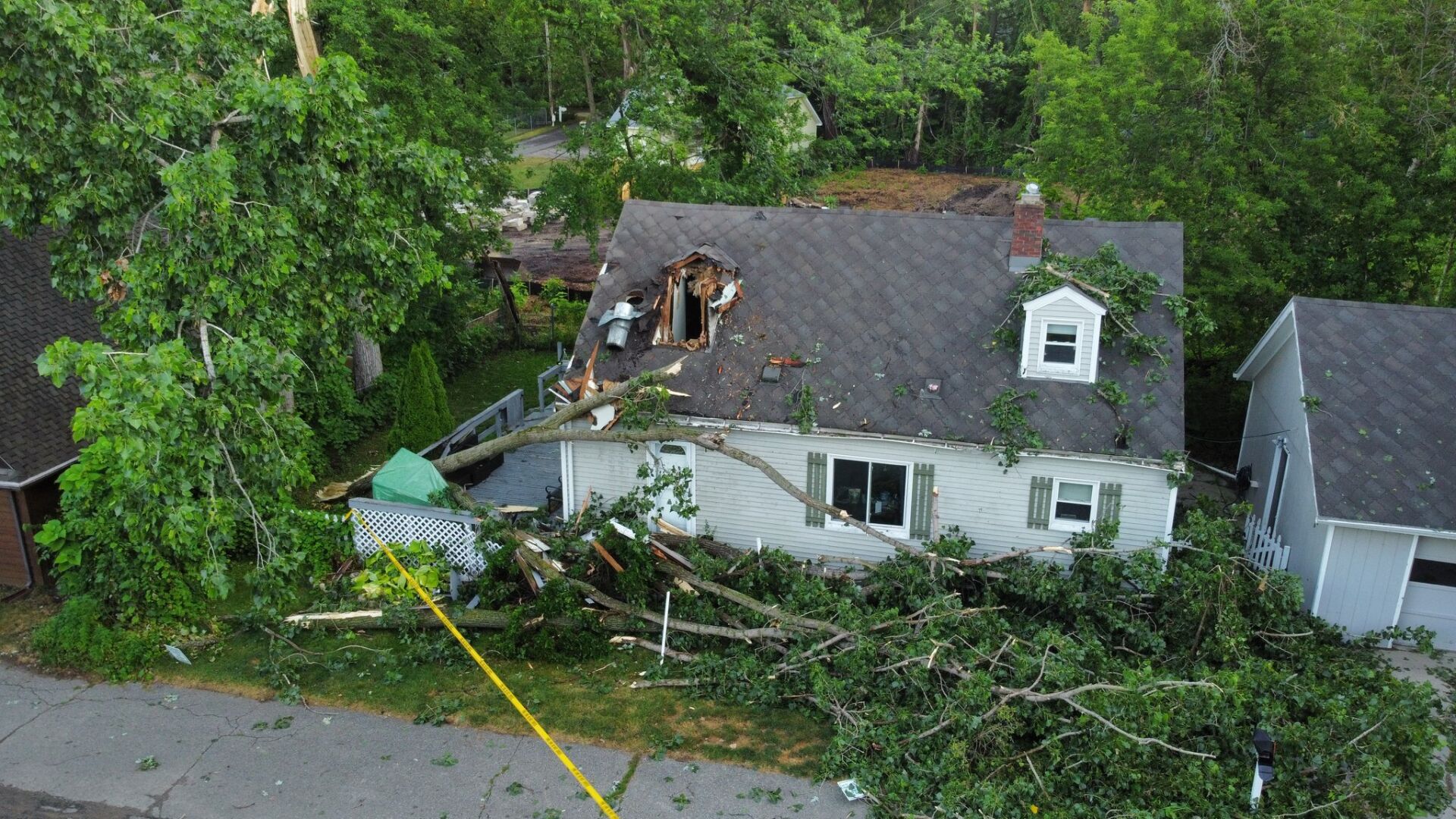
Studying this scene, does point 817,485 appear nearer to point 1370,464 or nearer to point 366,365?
point 1370,464

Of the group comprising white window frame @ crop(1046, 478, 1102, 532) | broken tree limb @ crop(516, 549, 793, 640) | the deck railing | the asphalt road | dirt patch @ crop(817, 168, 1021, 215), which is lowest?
broken tree limb @ crop(516, 549, 793, 640)

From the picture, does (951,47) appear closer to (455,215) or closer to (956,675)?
(455,215)

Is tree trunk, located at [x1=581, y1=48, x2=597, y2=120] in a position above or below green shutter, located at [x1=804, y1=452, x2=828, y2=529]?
above

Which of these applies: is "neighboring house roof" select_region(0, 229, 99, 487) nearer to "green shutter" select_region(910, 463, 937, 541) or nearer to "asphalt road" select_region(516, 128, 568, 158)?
"green shutter" select_region(910, 463, 937, 541)

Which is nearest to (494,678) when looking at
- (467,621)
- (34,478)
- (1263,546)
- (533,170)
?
(467,621)

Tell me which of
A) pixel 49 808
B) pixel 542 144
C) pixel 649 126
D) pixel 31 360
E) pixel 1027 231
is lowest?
pixel 49 808

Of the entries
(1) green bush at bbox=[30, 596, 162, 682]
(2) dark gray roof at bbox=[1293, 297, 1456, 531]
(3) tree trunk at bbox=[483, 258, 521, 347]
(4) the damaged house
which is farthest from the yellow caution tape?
(3) tree trunk at bbox=[483, 258, 521, 347]
